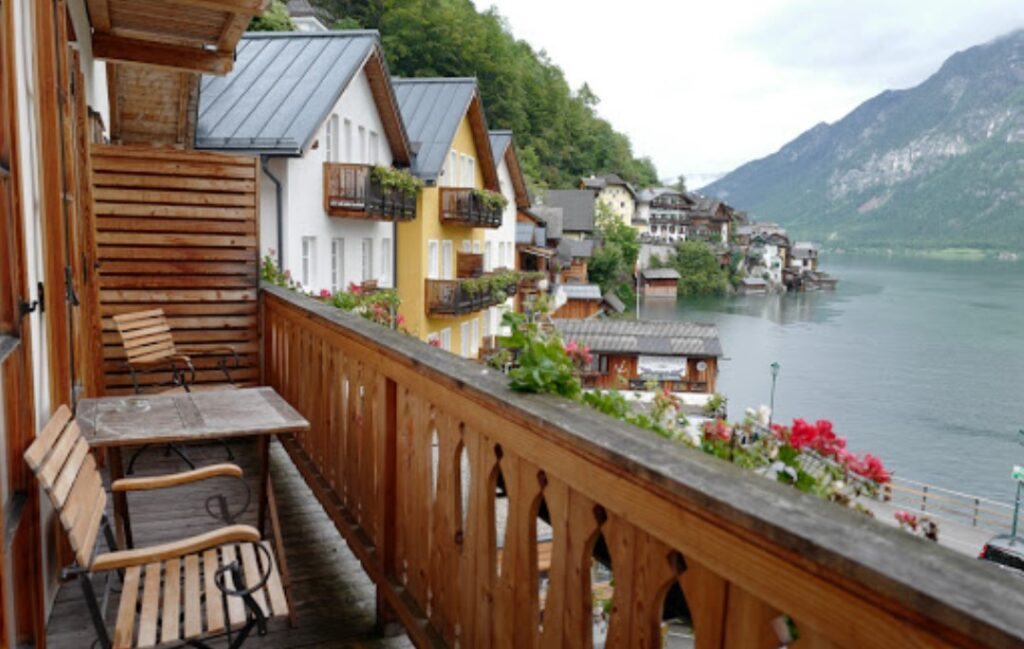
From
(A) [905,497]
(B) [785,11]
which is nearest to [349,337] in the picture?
(A) [905,497]

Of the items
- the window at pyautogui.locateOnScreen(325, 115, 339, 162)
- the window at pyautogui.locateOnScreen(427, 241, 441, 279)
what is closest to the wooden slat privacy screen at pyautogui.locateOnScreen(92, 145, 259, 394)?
the window at pyautogui.locateOnScreen(325, 115, 339, 162)

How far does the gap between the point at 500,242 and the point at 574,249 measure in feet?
87.9

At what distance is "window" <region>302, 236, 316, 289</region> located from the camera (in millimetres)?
15180

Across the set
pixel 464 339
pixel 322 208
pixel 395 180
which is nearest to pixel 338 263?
pixel 322 208

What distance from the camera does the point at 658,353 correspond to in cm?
3559

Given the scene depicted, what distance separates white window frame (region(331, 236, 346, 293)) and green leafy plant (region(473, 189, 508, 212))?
20.7ft

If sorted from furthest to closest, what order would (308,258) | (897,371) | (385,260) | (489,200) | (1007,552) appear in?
1. (897,371)
2. (489,200)
3. (1007,552)
4. (385,260)
5. (308,258)

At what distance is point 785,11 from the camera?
199000 millimetres

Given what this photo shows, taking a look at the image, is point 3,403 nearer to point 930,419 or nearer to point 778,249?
point 930,419

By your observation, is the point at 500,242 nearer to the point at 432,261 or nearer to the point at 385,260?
the point at 432,261

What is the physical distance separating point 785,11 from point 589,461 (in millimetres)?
222762

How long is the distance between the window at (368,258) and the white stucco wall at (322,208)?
8cm

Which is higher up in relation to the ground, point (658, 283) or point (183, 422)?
point (183, 422)

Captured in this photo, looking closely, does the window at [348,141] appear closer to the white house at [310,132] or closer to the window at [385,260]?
the white house at [310,132]
